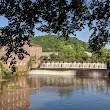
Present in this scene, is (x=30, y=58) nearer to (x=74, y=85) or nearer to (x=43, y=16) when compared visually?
(x=74, y=85)

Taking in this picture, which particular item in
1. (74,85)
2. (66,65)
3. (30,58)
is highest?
(30,58)

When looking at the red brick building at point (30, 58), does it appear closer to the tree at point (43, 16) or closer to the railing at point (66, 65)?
the railing at point (66, 65)

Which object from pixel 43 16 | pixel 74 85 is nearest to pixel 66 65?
pixel 74 85

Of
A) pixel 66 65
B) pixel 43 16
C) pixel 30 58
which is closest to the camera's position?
pixel 43 16

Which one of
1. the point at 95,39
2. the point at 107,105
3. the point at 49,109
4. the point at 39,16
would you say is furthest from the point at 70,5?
the point at 107,105

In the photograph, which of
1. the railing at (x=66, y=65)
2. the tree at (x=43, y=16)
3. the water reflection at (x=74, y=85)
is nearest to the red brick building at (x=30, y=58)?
the railing at (x=66, y=65)

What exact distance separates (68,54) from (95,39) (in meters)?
72.7

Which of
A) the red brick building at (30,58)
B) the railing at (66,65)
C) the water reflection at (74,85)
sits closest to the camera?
the water reflection at (74,85)

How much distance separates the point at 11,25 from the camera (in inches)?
404

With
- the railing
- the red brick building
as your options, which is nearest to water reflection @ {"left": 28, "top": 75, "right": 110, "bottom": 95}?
the red brick building

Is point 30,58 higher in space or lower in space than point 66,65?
higher

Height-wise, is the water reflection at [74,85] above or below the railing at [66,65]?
below

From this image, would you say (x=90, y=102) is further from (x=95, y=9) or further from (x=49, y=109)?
(x=95, y=9)

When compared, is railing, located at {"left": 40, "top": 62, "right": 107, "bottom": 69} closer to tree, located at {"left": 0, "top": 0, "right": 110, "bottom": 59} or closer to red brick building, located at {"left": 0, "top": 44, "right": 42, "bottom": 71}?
red brick building, located at {"left": 0, "top": 44, "right": 42, "bottom": 71}
